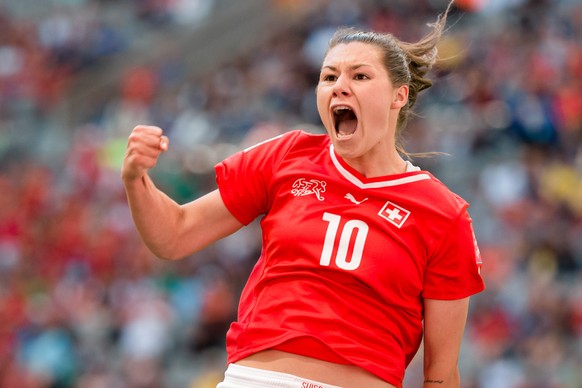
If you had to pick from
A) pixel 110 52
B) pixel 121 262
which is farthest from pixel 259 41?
pixel 121 262

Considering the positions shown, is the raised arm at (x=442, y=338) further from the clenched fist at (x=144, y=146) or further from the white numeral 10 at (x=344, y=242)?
the clenched fist at (x=144, y=146)

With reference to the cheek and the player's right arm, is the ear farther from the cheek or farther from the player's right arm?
the player's right arm

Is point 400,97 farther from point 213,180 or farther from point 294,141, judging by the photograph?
point 213,180

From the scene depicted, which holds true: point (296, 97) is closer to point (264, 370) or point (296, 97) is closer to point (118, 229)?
point (118, 229)

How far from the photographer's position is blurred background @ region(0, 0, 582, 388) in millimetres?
7531

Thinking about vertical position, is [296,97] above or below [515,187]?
above

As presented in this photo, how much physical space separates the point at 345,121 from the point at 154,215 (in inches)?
26.1

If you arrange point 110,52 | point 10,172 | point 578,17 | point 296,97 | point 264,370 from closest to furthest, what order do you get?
→ point 264,370
point 578,17
point 296,97
point 10,172
point 110,52

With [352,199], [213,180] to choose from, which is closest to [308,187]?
[352,199]

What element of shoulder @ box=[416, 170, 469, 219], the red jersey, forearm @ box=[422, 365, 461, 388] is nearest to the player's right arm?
the red jersey

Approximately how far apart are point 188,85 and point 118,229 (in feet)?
8.98

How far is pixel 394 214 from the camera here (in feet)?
10.4

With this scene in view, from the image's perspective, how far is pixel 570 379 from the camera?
272 inches

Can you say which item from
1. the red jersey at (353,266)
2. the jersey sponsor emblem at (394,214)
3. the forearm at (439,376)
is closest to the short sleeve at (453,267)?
the red jersey at (353,266)
